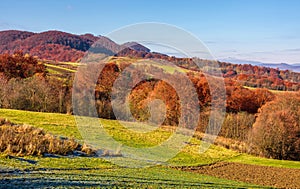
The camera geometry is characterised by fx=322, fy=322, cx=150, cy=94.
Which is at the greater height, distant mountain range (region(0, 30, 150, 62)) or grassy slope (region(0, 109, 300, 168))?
distant mountain range (region(0, 30, 150, 62))

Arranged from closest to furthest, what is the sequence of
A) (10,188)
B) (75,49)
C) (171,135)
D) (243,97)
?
(10,188) → (171,135) → (243,97) → (75,49)

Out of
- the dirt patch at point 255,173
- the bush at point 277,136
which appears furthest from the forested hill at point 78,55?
the dirt patch at point 255,173

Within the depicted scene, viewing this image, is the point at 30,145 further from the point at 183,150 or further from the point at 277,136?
the point at 277,136

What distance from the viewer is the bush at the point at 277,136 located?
38.4 metres

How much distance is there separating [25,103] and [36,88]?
273cm

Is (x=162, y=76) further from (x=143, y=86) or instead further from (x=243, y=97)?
(x=243, y=97)

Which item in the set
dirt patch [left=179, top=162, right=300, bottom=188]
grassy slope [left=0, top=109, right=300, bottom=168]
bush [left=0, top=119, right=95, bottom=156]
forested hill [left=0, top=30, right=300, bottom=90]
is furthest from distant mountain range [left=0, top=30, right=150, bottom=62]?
bush [left=0, top=119, right=95, bottom=156]

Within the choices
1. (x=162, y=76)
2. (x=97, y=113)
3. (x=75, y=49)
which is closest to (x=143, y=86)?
(x=162, y=76)

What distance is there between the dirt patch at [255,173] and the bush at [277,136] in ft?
27.8

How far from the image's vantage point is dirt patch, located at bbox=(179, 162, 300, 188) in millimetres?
22406

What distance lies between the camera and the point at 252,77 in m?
84.4

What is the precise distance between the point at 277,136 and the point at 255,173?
14200 millimetres

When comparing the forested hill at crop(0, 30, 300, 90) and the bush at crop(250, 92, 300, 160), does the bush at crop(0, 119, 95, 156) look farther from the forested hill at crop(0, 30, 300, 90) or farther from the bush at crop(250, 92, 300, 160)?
the bush at crop(250, 92, 300, 160)

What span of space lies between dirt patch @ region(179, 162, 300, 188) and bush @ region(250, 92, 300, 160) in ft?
27.8
